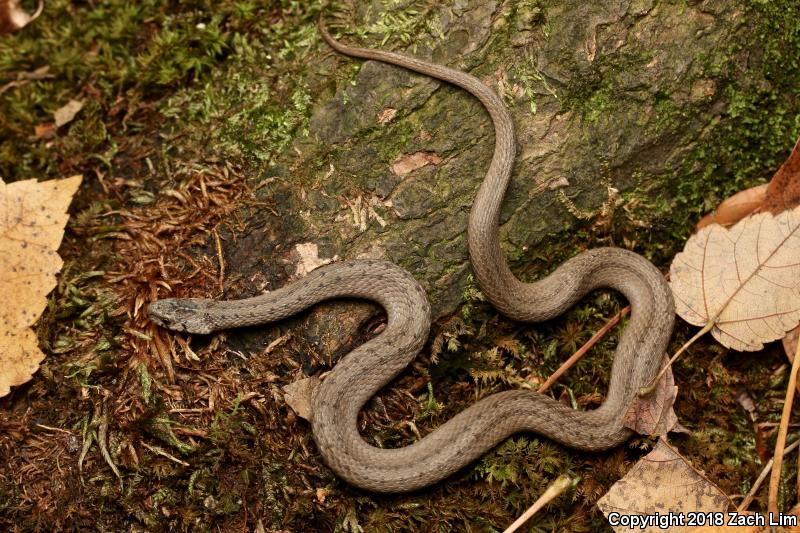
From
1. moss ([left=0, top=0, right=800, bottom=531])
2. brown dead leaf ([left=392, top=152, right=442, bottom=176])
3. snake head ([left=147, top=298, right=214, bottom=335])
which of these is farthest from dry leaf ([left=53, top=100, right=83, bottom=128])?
brown dead leaf ([left=392, top=152, right=442, bottom=176])

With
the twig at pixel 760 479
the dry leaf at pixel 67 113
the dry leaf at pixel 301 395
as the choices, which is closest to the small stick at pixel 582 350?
the twig at pixel 760 479

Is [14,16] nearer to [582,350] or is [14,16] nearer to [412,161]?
[412,161]

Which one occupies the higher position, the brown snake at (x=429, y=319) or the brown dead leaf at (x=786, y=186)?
the brown dead leaf at (x=786, y=186)

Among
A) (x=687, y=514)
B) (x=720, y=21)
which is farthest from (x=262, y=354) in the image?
(x=720, y=21)

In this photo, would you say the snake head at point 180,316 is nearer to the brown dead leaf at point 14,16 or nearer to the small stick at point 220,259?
the small stick at point 220,259

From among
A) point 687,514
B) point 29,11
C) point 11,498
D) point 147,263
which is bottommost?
point 11,498

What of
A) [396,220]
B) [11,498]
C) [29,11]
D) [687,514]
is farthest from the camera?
[29,11]

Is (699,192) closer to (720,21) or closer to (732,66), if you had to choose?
(732,66)
